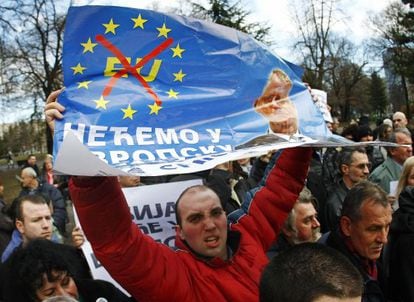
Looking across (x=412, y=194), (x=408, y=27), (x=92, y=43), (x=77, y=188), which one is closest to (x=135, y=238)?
(x=77, y=188)

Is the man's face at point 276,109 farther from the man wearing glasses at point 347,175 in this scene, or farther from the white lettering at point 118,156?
the man wearing glasses at point 347,175

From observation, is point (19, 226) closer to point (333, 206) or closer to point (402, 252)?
point (333, 206)

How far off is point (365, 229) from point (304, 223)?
2.03 feet

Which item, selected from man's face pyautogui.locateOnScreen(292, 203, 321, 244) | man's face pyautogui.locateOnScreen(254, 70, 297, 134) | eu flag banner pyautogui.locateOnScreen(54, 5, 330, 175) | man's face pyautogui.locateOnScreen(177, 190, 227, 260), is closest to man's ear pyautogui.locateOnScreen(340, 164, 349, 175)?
man's face pyautogui.locateOnScreen(292, 203, 321, 244)

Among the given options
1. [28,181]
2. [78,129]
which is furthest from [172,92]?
[28,181]

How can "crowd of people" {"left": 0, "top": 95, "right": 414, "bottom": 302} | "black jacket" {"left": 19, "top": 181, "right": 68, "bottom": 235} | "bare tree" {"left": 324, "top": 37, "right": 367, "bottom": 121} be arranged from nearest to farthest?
"crowd of people" {"left": 0, "top": 95, "right": 414, "bottom": 302} → "black jacket" {"left": 19, "top": 181, "right": 68, "bottom": 235} → "bare tree" {"left": 324, "top": 37, "right": 367, "bottom": 121}

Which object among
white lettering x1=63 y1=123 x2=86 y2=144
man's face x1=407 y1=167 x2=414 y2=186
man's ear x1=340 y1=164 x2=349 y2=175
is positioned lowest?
man's face x1=407 y1=167 x2=414 y2=186

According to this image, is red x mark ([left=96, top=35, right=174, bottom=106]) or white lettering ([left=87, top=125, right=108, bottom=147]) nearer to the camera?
white lettering ([left=87, top=125, right=108, bottom=147])

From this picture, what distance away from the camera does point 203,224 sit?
2.40 metres

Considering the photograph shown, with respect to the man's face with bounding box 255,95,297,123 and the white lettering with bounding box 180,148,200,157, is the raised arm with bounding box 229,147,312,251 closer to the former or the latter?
the man's face with bounding box 255,95,297,123

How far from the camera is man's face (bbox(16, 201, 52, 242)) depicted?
3.88 metres

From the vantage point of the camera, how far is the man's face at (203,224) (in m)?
2.38

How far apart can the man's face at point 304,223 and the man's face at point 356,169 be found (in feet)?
4.52

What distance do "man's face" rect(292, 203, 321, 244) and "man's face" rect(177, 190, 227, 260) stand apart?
3.09 ft
